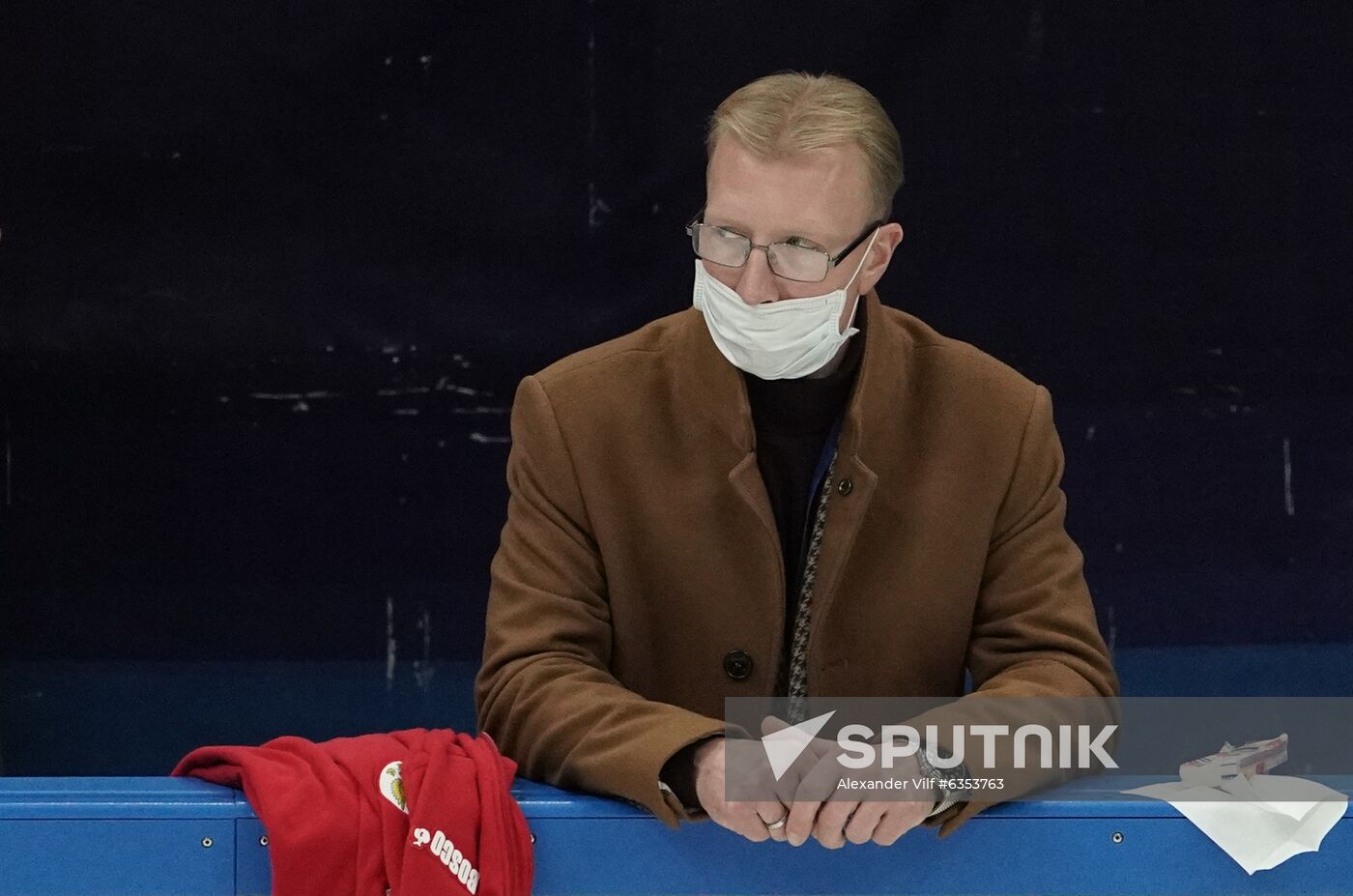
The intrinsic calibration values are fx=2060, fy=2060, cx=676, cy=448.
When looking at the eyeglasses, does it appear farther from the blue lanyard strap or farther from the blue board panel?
the blue board panel

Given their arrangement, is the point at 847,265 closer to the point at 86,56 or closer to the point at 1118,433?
the point at 1118,433

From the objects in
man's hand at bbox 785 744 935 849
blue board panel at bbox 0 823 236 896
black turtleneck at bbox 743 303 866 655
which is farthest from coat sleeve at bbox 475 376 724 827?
Result: blue board panel at bbox 0 823 236 896

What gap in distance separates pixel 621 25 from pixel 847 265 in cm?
109

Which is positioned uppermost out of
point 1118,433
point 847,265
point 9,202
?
point 847,265

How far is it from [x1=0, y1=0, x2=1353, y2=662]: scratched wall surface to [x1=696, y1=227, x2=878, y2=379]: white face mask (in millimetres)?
1024

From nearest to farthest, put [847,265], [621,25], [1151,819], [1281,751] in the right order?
[1151,819] < [1281,751] < [847,265] < [621,25]

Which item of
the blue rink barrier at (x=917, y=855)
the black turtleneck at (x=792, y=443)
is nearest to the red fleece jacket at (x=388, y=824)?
the blue rink barrier at (x=917, y=855)

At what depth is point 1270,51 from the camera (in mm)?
3412

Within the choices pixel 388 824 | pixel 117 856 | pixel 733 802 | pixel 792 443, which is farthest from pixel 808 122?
pixel 117 856

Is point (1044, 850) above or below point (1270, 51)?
below

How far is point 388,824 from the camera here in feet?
6.48

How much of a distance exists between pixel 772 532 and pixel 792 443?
0.41 feet

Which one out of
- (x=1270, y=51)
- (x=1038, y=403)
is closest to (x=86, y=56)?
(x=1038, y=403)

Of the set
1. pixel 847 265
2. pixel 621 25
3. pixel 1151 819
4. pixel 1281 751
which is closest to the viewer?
pixel 1151 819
